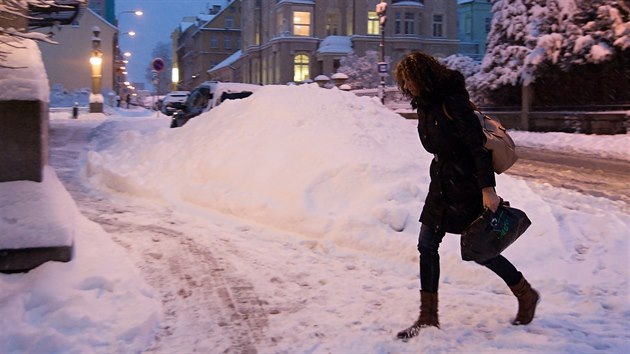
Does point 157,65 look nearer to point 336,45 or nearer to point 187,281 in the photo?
point 336,45

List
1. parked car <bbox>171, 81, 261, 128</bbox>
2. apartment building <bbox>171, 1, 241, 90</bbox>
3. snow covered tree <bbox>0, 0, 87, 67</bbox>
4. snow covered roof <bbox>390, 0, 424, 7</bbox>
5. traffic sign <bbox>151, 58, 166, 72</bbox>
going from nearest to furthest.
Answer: snow covered tree <bbox>0, 0, 87, 67</bbox> < parked car <bbox>171, 81, 261, 128</bbox> < traffic sign <bbox>151, 58, 166, 72</bbox> < snow covered roof <bbox>390, 0, 424, 7</bbox> < apartment building <bbox>171, 1, 241, 90</bbox>

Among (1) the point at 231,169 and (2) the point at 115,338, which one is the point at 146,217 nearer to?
(1) the point at 231,169

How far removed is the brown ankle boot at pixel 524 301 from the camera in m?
4.35

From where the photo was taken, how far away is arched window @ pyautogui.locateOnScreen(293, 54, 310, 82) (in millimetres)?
54062

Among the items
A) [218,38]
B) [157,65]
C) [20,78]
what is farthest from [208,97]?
[218,38]

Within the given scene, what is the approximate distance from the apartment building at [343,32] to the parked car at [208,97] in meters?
34.1

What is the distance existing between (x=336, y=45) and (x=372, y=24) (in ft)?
13.4

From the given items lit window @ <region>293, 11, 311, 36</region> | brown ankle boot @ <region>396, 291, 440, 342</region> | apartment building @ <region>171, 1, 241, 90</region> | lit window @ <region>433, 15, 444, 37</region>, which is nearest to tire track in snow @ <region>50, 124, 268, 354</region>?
brown ankle boot @ <region>396, 291, 440, 342</region>

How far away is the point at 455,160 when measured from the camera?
13.5 ft

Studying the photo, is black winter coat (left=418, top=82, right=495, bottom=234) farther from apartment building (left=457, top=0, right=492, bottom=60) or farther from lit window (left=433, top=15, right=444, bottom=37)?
apartment building (left=457, top=0, right=492, bottom=60)

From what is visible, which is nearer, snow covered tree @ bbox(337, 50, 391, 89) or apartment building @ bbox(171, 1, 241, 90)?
snow covered tree @ bbox(337, 50, 391, 89)

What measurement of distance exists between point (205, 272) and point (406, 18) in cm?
5142

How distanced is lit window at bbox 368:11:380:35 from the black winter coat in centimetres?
5098

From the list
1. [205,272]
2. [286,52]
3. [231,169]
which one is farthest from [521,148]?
[286,52]
